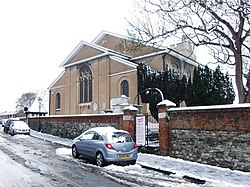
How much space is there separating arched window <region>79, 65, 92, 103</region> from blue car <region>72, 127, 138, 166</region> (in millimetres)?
22118

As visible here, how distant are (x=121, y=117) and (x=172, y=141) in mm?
4902

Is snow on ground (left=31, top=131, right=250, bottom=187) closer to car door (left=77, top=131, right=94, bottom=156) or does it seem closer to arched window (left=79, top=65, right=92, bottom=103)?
car door (left=77, top=131, right=94, bottom=156)

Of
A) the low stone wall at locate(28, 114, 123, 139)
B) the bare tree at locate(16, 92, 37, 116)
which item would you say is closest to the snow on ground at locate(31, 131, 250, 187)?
the low stone wall at locate(28, 114, 123, 139)

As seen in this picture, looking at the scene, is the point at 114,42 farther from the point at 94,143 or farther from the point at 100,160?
the point at 100,160

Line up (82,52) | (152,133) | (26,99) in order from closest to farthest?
(152,133)
(82,52)
(26,99)

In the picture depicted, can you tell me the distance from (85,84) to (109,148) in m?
25.0

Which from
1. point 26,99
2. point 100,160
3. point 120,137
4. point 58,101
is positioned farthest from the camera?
point 26,99

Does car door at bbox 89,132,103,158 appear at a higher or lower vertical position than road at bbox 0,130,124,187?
higher

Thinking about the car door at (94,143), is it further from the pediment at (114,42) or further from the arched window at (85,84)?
the arched window at (85,84)

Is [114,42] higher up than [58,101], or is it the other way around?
[114,42]

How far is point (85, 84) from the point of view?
1469 inches

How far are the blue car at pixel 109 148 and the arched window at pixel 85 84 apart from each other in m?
22.1

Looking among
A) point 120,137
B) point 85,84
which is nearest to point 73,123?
point 85,84

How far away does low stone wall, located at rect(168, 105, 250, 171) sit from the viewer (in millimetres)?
11836
